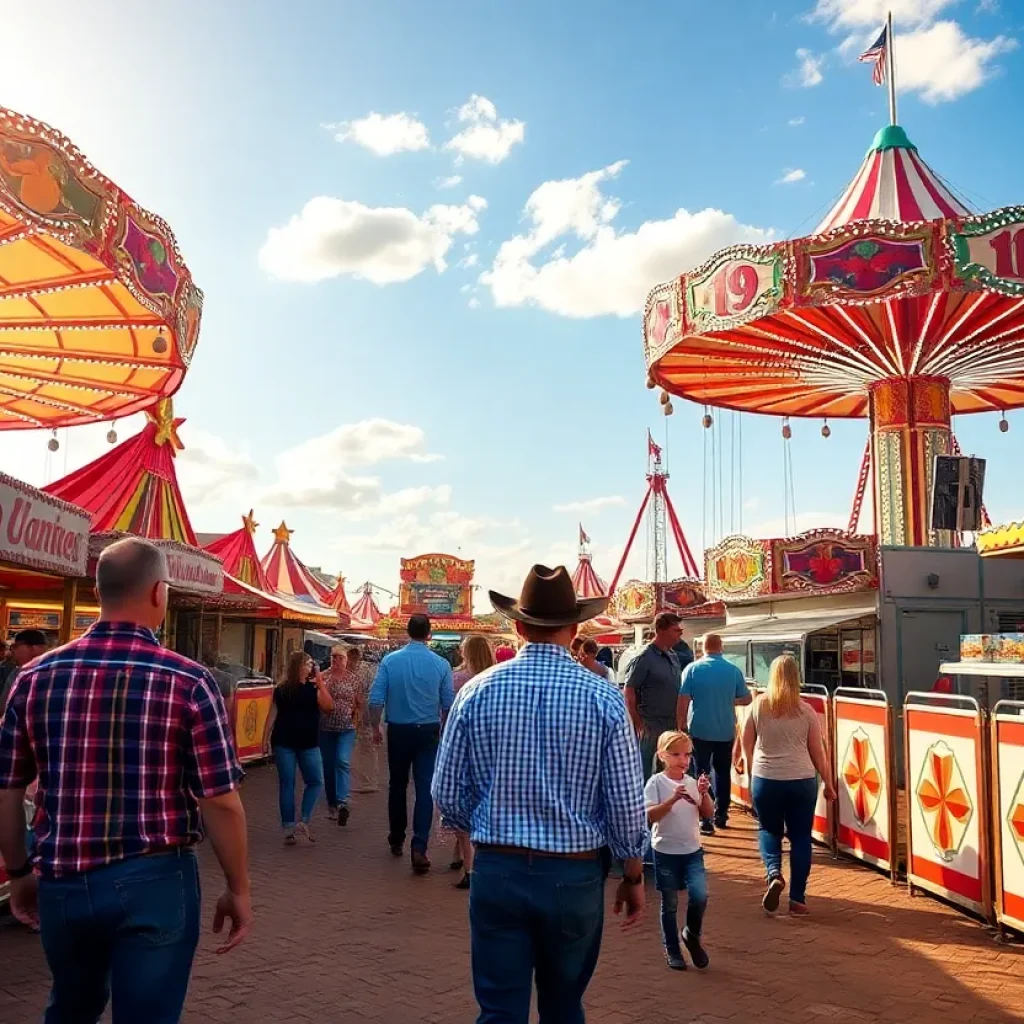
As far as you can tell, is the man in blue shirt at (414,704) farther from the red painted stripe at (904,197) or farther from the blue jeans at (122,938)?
the red painted stripe at (904,197)

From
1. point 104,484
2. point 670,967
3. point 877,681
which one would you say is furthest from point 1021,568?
point 104,484

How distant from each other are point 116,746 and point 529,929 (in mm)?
1237

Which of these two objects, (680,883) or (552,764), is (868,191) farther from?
(552,764)

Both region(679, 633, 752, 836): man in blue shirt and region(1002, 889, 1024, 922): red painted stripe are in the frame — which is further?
region(679, 633, 752, 836): man in blue shirt

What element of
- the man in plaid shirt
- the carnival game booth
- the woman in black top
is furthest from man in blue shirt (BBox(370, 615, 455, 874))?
the man in plaid shirt

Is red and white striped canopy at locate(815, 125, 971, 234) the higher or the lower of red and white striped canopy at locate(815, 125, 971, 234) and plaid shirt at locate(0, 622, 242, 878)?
the higher

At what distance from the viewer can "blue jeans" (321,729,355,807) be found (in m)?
10.3

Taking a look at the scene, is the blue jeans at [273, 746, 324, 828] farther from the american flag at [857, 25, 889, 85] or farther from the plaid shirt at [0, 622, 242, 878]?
the american flag at [857, 25, 889, 85]

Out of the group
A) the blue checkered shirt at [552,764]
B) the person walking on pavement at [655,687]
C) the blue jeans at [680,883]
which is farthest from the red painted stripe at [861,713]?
the blue checkered shirt at [552,764]

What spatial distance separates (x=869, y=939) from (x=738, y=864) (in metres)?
2.30

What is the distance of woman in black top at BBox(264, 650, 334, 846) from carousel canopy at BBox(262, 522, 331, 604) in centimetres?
2229

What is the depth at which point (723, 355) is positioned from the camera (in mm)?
19859

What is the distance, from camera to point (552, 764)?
9.66ft

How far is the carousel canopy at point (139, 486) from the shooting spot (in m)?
15.5
